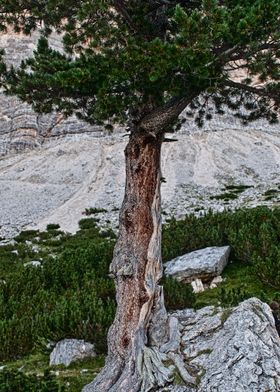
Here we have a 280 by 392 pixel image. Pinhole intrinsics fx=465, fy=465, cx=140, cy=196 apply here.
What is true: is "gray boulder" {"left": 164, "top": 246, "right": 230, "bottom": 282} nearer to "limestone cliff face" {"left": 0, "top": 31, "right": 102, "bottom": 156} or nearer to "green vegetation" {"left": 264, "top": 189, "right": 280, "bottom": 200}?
"green vegetation" {"left": 264, "top": 189, "right": 280, "bottom": 200}

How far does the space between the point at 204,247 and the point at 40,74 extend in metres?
8.06

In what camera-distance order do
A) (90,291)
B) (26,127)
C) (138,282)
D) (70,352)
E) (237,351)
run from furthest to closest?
(26,127) < (90,291) < (70,352) < (138,282) < (237,351)

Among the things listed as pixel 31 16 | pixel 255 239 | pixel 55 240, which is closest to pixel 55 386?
pixel 31 16

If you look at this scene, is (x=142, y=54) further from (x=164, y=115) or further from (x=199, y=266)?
(x=199, y=266)

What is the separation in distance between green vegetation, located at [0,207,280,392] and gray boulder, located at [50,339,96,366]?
15 centimetres

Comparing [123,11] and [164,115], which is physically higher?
Answer: [123,11]

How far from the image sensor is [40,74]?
279 inches

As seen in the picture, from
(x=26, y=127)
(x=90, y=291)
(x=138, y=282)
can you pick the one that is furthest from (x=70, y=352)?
(x=26, y=127)

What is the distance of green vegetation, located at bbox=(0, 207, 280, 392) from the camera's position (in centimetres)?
819

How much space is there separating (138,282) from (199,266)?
4.94 m

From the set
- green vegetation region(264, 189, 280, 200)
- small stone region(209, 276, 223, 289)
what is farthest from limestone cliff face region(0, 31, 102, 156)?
small stone region(209, 276, 223, 289)

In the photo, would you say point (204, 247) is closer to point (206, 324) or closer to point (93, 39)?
point (206, 324)

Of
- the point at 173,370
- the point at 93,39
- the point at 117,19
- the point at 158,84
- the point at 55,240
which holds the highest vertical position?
the point at 117,19

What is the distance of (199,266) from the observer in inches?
454
